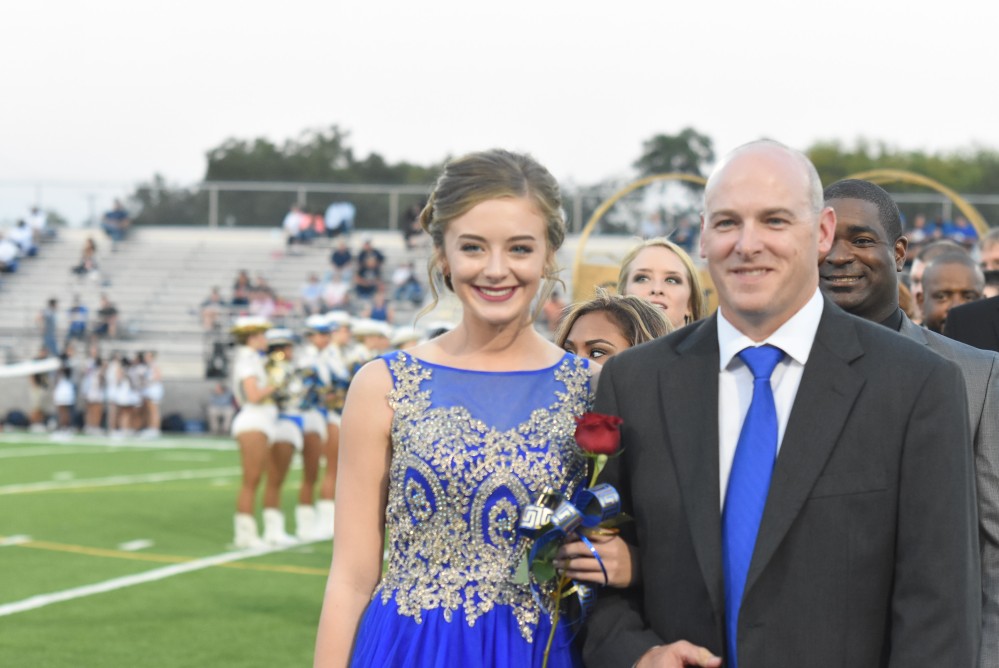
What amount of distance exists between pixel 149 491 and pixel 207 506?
180cm

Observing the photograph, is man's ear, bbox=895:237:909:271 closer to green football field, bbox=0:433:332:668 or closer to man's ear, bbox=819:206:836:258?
man's ear, bbox=819:206:836:258

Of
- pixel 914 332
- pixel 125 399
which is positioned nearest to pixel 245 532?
pixel 914 332

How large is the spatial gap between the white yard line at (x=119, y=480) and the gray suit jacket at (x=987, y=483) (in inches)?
605

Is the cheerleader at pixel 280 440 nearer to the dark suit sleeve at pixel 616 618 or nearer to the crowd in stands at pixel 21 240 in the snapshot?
the dark suit sleeve at pixel 616 618

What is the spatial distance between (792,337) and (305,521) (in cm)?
1100

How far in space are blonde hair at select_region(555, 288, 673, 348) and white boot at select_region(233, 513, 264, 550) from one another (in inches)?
341

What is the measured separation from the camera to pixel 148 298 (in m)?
32.2

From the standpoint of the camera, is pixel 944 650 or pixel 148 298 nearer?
pixel 944 650

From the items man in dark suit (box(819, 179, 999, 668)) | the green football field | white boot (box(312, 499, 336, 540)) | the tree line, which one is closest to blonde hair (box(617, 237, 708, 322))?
man in dark suit (box(819, 179, 999, 668))

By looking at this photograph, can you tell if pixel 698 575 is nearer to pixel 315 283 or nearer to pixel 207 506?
pixel 207 506

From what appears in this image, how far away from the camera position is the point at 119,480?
18531 millimetres

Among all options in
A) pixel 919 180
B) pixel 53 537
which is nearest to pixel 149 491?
pixel 53 537

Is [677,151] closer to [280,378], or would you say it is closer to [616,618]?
[280,378]

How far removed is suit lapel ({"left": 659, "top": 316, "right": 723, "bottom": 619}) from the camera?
2.53 meters
